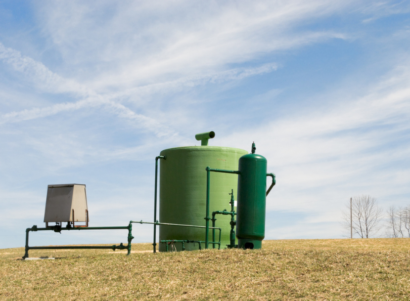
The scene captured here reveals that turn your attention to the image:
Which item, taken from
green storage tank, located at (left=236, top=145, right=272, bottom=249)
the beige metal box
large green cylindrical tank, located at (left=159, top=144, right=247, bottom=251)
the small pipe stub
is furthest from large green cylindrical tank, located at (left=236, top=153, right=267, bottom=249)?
the beige metal box

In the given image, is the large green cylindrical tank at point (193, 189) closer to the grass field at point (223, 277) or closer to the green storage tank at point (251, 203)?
the green storage tank at point (251, 203)

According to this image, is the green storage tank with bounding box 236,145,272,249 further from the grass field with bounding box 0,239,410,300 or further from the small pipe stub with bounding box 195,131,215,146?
the small pipe stub with bounding box 195,131,215,146

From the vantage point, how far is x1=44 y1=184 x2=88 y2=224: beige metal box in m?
13.6

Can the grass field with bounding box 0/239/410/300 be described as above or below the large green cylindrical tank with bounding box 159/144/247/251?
below

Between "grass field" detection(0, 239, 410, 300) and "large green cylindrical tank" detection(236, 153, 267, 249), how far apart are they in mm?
1029

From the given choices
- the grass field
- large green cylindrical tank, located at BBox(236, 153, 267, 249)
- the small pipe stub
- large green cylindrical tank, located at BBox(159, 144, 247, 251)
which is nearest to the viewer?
the grass field

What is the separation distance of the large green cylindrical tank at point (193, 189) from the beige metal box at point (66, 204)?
9.99 ft

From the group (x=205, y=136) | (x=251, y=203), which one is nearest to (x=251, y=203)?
(x=251, y=203)

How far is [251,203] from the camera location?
39.6 ft

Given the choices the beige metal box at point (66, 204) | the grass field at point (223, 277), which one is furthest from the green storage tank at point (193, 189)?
the grass field at point (223, 277)

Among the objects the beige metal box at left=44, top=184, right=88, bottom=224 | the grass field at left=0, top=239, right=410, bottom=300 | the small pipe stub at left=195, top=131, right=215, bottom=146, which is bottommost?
the grass field at left=0, top=239, right=410, bottom=300

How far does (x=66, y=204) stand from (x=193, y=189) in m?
4.12

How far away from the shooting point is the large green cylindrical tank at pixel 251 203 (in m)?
12.0

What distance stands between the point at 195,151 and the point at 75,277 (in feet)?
21.5
